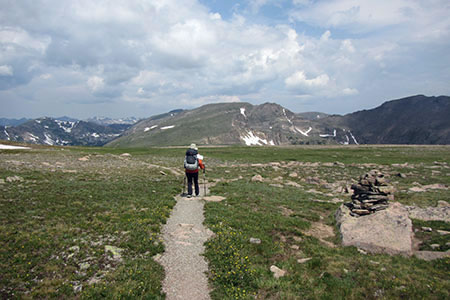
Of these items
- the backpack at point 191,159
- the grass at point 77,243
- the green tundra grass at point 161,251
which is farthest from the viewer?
the backpack at point 191,159

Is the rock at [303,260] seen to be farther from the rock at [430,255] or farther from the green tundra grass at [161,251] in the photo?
the rock at [430,255]

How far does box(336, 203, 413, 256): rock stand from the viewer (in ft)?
42.2

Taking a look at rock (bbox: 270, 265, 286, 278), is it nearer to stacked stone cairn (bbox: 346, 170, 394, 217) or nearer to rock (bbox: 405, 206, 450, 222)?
stacked stone cairn (bbox: 346, 170, 394, 217)

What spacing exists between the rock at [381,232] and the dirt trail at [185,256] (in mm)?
8300

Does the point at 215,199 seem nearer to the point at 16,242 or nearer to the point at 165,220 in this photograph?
the point at 165,220

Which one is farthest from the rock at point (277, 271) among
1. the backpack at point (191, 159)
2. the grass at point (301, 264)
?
the backpack at point (191, 159)

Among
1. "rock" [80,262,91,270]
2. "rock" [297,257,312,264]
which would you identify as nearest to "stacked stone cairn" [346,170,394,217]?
"rock" [297,257,312,264]

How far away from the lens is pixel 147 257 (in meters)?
11.5

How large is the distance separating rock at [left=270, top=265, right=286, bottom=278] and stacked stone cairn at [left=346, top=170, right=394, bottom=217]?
899 centimetres

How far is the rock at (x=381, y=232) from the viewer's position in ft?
42.2

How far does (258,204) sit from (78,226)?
13.5 metres

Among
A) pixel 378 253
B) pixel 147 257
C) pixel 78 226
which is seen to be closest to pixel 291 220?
pixel 378 253

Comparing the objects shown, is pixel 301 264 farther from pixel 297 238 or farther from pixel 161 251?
pixel 161 251

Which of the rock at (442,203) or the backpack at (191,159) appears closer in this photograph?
the backpack at (191,159)
